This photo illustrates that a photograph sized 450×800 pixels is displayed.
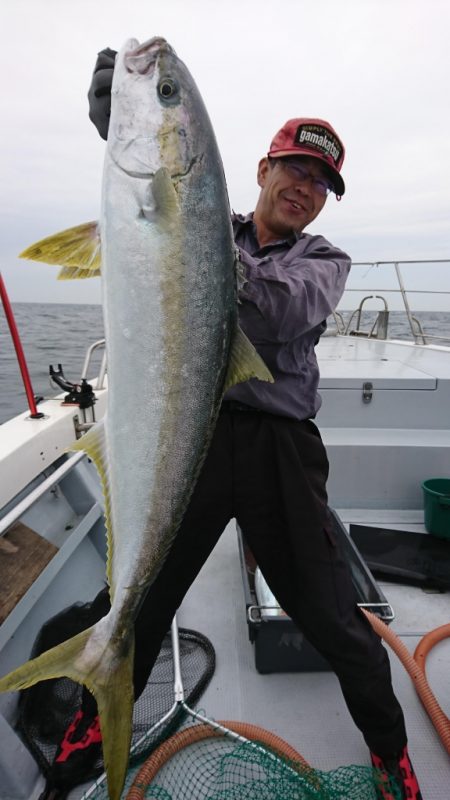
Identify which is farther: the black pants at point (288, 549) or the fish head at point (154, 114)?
the black pants at point (288, 549)

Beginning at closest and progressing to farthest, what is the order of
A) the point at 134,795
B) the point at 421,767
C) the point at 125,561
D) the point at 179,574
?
the point at 125,561, the point at 134,795, the point at 179,574, the point at 421,767

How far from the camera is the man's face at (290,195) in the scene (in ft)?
6.77

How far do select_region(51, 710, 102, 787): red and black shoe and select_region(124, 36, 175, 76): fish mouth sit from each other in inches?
99.8

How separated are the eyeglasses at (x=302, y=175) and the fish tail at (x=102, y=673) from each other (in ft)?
6.36

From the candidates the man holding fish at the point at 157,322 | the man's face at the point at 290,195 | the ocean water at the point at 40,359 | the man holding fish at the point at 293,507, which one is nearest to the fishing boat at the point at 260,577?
the man holding fish at the point at 293,507

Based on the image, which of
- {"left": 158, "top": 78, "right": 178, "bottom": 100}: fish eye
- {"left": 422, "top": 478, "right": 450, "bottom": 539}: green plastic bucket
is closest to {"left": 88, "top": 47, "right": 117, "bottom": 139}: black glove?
{"left": 158, "top": 78, "right": 178, "bottom": 100}: fish eye

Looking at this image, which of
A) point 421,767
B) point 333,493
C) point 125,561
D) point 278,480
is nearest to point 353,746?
point 421,767

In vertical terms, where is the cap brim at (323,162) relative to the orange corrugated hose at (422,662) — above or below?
above

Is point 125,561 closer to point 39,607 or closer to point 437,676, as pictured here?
point 39,607

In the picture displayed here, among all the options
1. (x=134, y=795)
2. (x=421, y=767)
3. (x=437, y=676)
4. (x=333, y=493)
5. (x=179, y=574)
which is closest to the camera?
(x=134, y=795)

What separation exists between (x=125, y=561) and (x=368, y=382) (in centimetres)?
367

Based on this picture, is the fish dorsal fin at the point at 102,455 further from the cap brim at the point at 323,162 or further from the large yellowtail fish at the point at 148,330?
the cap brim at the point at 323,162

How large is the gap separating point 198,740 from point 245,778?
26cm

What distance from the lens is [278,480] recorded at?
6.49ft
